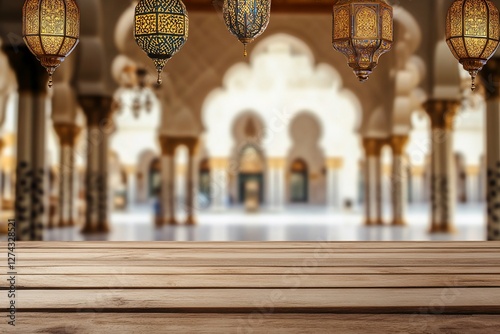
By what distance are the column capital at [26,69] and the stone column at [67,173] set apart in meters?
5.06

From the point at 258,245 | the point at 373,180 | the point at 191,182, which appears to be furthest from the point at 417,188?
the point at 258,245

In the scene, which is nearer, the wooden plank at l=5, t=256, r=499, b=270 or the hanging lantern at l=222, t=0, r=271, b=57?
the wooden plank at l=5, t=256, r=499, b=270

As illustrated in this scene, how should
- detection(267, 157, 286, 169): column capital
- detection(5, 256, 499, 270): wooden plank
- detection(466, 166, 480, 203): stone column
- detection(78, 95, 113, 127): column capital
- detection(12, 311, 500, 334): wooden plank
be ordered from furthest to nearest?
detection(466, 166, 480, 203): stone column → detection(267, 157, 286, 169): column capital → detection(78, 95, 113, 127): column capital → detection(5, 256, 499, 270): wooden plank → detection(12, 311, 500, 334): wooden plank

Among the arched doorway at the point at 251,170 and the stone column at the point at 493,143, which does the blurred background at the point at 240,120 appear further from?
the stone column at the point at 493,143

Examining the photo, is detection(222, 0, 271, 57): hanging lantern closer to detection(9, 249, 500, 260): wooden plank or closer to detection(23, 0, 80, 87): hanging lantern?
detection(23, 0, 80, 87): hanging lantern

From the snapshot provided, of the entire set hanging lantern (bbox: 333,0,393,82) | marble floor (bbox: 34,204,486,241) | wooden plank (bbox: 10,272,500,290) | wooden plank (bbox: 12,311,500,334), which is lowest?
marble floor (bbox: 34,204,486,241)

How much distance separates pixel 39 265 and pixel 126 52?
8.45 m

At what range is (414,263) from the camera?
2131 millimetres

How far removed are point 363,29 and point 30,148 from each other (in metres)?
4.72

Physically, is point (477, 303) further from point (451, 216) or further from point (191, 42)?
point (191, 42)

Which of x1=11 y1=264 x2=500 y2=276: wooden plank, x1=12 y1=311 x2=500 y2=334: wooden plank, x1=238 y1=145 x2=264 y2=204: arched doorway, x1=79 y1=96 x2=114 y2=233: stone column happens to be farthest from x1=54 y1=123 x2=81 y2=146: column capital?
x1=12 y1=311 x2=500 y2=334: wooden plank

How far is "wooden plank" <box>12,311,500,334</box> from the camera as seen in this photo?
5.66ft

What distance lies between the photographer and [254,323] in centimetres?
177

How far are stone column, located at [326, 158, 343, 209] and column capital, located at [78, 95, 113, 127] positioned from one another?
29.7ft
